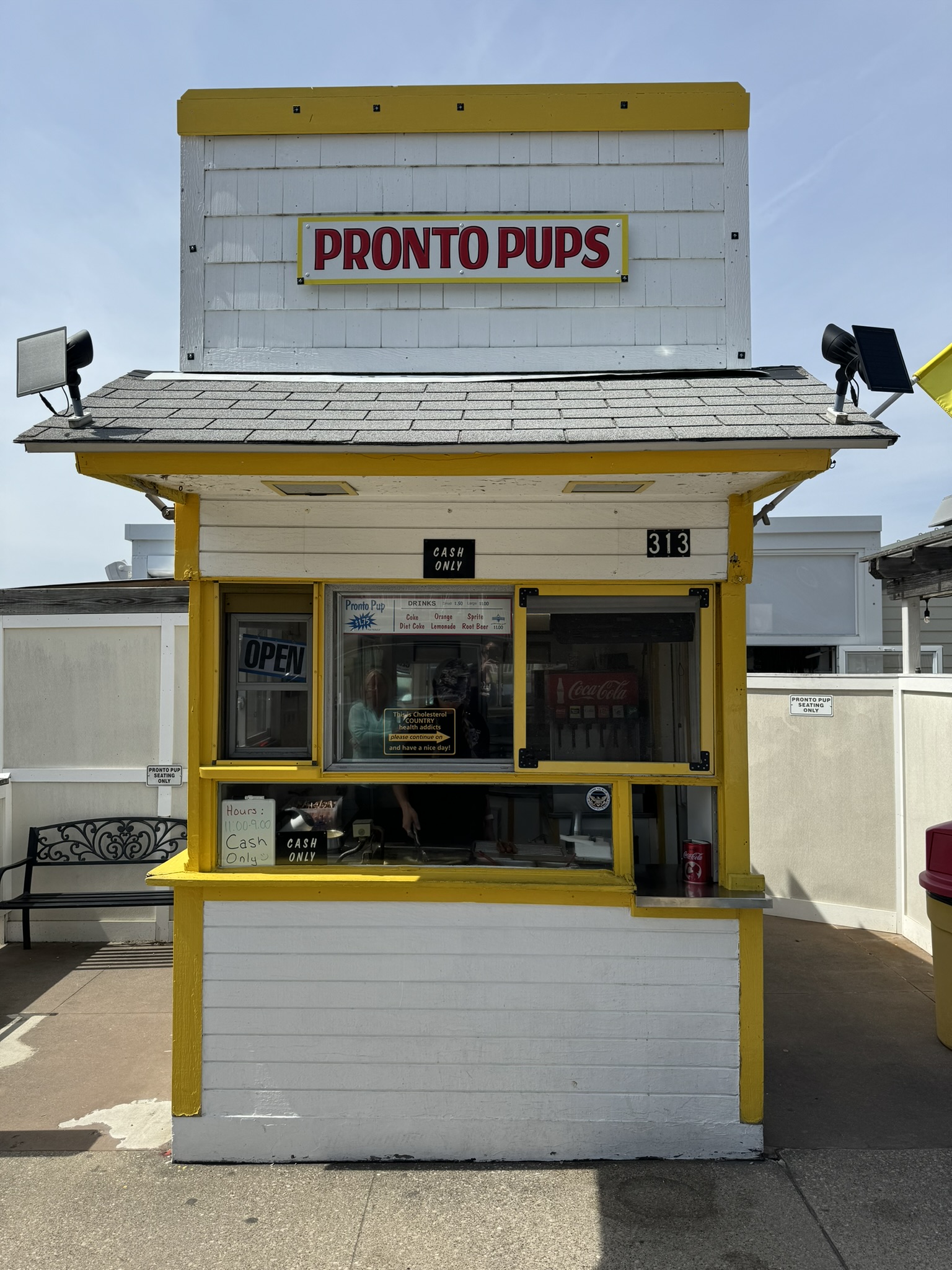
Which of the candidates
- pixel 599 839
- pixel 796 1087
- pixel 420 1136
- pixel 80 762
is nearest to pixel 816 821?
pixel 796 1087

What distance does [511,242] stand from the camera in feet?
14.3

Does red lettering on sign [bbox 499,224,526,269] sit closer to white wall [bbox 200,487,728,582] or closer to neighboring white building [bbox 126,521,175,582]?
white wall [bbox 200,487,728,582]

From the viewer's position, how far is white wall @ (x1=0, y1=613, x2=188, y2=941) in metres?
6.87

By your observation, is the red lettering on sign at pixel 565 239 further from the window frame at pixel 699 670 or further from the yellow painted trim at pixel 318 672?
the yellow painted trim at pixel 318 672

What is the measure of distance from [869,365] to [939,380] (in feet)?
2.07

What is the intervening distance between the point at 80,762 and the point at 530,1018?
183 inches

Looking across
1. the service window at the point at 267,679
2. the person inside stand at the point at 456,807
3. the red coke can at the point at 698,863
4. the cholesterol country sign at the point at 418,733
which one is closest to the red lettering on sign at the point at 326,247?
the service window at the point at 267,679

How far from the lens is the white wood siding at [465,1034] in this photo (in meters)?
3.74

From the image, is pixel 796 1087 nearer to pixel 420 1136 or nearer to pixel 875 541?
pixel 420 1136

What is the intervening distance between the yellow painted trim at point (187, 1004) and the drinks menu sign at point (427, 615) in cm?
135

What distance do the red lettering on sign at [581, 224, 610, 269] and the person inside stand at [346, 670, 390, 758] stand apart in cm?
228

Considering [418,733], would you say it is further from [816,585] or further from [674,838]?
[816,585]

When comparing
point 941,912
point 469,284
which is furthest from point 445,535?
point 941,912

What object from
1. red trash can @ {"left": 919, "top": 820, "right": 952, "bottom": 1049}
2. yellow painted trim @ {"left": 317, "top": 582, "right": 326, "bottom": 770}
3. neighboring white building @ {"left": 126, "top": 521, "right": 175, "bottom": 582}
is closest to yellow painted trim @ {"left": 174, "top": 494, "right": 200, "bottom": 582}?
yellow painted trim @ {"left": 317, "top": 582, "right": 326, "bottom": 770}
